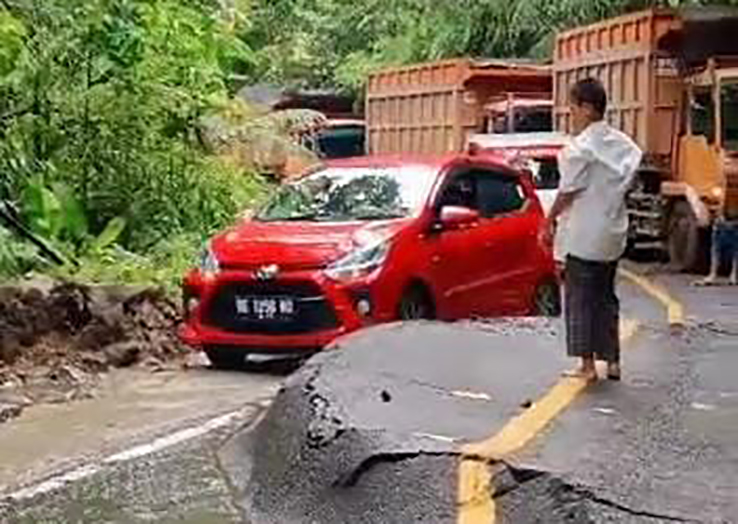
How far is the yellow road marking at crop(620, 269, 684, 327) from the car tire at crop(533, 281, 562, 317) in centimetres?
99

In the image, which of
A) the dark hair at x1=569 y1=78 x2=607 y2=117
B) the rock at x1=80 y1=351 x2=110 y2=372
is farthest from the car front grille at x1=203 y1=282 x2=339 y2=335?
the dark hair at x1=569 y1=78 x2=607 y2=117

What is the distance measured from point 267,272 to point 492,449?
4.86 meters

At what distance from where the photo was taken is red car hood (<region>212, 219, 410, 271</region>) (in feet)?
39.3

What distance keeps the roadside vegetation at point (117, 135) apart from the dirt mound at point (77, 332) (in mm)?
1032

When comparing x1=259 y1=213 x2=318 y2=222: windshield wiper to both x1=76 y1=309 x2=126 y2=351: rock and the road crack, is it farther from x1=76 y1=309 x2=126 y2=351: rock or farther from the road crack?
the road crack

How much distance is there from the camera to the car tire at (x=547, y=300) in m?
14.3

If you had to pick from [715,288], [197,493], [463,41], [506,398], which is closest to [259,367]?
[506,398]

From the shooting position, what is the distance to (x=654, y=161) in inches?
901

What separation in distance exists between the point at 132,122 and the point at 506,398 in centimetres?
908

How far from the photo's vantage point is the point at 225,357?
12578mm

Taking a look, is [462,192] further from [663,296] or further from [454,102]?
[454,102]

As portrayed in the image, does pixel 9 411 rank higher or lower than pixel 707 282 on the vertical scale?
higher

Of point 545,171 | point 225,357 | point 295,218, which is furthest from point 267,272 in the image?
point 545,171

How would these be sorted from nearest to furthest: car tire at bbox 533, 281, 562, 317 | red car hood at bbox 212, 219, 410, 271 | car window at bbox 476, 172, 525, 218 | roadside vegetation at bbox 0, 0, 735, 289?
red car hood at bbox 212, 219, 410, 271
car window at bbox 476, 172, 525, 218
car tire at bbox 533, 281, 562, 317
roadside vegetation at bbox 0, 0, 735, 289
